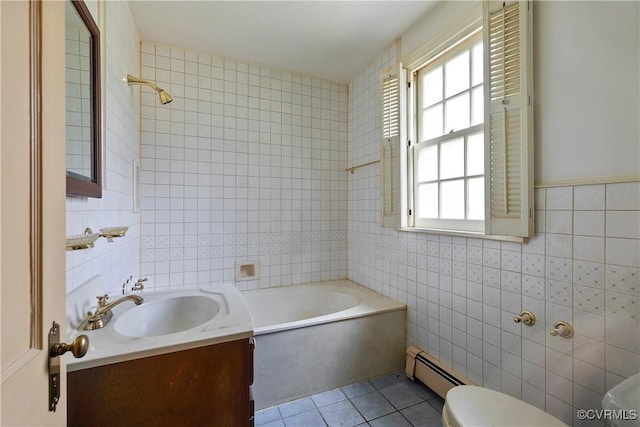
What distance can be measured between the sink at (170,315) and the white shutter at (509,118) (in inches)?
59.8

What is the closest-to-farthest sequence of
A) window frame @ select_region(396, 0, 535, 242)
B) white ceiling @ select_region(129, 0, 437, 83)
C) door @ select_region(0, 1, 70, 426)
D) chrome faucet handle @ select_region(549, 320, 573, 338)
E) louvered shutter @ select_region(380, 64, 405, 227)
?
door @ select_region(0, 1, 70, 426)
chrome faucet handle @ select_region(549, 320, 573, 338)
window frame @ select_region(396, 0, 535, 242)
white ceiling @ select_region(129, 0, 437, 83)
louvered shutter @ select_region(380, 64, 405, 227)

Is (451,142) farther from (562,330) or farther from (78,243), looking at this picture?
(78,243)

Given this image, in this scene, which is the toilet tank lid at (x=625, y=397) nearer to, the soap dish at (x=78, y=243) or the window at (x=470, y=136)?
the window at (x=470, y=136)

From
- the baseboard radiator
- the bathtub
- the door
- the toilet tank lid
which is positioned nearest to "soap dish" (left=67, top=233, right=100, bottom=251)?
the door

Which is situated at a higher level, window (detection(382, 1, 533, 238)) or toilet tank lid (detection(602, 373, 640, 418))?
window (detection(382, 1, 533, 238))

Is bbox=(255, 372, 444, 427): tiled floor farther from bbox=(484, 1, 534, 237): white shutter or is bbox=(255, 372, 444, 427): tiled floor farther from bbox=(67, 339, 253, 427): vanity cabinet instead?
bbox=(484, 1, 534, 237): white shutter

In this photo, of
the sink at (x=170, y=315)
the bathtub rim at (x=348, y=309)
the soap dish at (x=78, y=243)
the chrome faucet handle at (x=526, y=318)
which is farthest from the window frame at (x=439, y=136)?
the soap dish at (x=78, y=243)

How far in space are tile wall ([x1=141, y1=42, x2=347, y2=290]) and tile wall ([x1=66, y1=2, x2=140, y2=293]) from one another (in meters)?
0.21

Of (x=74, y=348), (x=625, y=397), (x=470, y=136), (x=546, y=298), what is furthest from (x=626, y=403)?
(x=74, y=348)

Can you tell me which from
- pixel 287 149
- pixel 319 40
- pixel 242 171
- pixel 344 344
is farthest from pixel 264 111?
pixel 344 344

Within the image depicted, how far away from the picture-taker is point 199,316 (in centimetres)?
154

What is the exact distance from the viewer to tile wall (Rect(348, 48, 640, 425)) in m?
1.08

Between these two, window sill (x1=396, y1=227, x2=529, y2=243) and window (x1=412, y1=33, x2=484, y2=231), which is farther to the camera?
window (x1=412, y1=33, x2=484, y2=231)

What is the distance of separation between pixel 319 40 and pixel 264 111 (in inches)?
30.3
